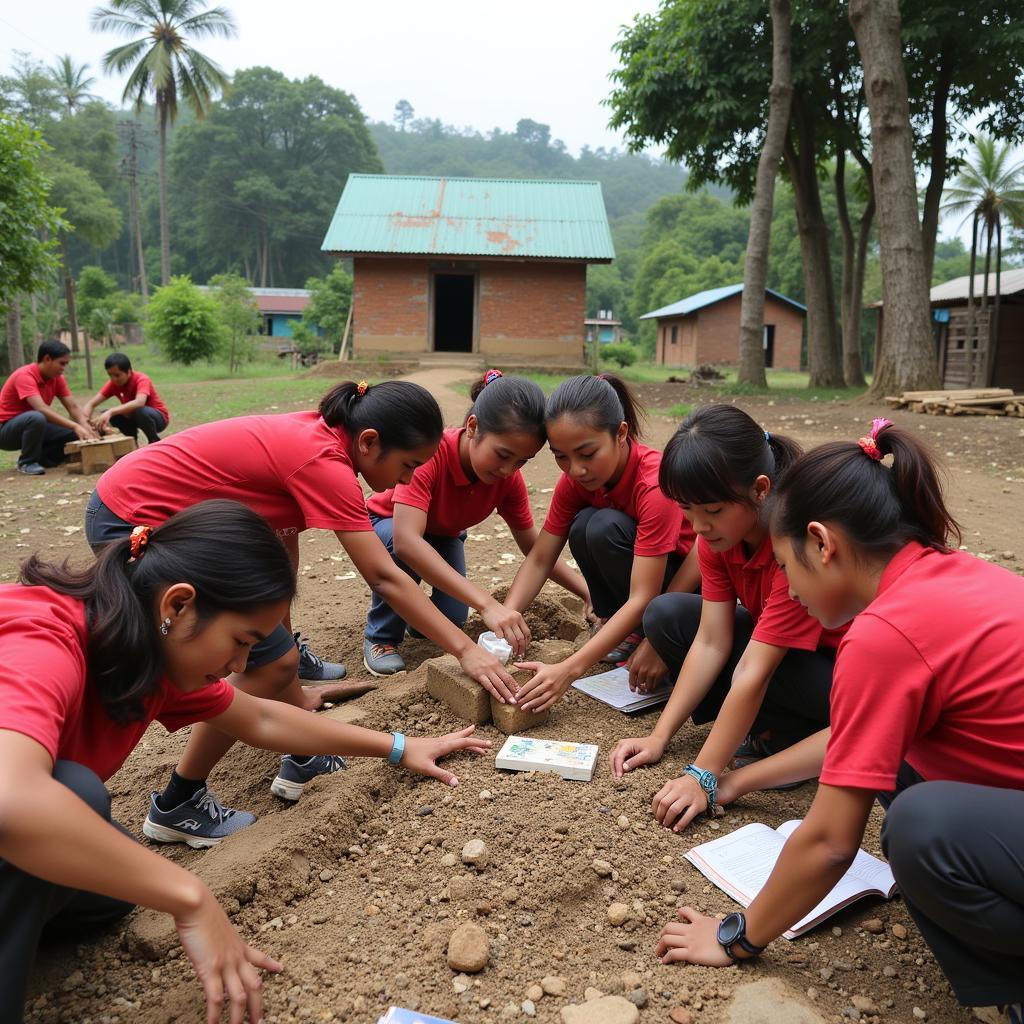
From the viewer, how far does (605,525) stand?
10.8 ft

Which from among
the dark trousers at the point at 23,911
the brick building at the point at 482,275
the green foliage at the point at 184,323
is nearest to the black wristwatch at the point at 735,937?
the dark trousers at the point at 23,911

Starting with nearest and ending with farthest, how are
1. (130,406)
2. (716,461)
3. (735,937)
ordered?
(735,937) < (716,461) < (130,406)

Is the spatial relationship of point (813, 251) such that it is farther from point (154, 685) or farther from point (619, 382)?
point (154, 685)

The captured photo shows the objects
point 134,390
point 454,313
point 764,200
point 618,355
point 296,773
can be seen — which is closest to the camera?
point 296,773

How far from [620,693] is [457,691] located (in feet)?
1.99

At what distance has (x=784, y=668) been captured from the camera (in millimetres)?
2555

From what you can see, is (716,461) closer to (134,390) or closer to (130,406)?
(130,406)

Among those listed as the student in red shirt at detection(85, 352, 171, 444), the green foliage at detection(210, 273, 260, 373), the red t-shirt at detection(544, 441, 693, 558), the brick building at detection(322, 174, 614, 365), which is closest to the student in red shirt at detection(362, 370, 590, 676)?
the red t-shirt at detection(544, 441, 693, 558)

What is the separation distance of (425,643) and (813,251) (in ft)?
48.8

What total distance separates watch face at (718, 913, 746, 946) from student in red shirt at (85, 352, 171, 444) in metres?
8.38

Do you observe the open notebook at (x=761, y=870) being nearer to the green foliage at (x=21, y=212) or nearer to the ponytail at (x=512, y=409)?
the ponytail at (x=512, y=409)

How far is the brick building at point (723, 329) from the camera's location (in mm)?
33906

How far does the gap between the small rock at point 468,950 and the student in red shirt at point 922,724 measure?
542 millimetres

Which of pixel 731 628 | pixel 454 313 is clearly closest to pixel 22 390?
pixel 731 628
